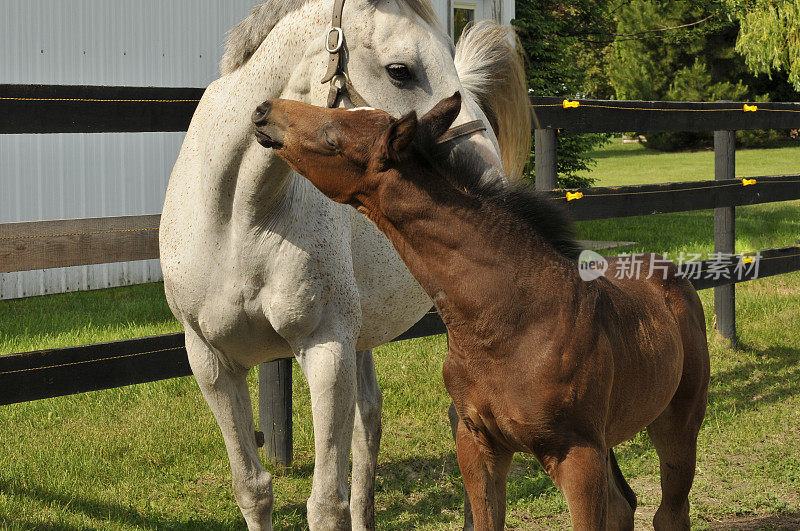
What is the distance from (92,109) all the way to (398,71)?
1.81m

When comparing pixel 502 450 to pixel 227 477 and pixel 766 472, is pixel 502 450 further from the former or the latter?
pixel 766 472

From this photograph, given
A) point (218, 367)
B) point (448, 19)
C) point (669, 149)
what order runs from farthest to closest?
point (669, 149) → point (448, 19) → point (218, 367)

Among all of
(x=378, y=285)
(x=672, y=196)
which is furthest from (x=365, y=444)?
(x=672, y=196)

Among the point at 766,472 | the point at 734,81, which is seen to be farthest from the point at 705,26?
the point at 766,472

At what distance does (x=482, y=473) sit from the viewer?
7.43ft

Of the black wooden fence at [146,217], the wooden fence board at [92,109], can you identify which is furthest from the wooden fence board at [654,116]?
the wooden fence board at [92,109]

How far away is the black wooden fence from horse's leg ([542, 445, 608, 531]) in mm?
2472

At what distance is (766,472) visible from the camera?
4.58 m

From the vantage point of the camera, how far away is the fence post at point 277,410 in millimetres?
4711

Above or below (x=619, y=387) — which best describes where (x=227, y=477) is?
below

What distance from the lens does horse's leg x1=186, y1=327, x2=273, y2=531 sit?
3023 mm

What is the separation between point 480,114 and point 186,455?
2435mm

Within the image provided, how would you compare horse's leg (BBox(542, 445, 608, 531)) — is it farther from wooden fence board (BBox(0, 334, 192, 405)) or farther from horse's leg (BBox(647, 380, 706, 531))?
wooden fence board (BBox(0, 334, 192, 405))

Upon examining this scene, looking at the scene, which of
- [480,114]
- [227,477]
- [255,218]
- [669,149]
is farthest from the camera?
[669,149]
